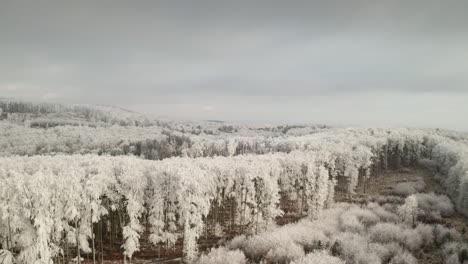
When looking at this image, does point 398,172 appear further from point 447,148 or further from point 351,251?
point 351,251

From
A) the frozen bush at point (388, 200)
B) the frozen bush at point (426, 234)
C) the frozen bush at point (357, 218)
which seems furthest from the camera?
the frozen bush at point (388, 200)

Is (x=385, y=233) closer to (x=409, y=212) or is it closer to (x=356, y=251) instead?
(x=356, y=251)

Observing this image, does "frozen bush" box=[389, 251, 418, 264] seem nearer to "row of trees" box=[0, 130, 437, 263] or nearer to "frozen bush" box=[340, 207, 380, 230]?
"frozen bush" box=[340, 207, 380, 230]

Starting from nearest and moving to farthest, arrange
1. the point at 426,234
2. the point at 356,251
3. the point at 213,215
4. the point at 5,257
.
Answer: the point at 5,257 → the point at 356,251 → the point at 426,234 → the point at 213,215

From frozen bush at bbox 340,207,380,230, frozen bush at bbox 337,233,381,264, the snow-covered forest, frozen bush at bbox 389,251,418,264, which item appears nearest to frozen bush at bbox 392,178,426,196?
the snow-covered forest

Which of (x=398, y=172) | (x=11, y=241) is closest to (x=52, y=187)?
(x=11, y=241)

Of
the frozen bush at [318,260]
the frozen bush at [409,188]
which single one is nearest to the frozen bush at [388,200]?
the frozen bush at [409,188]

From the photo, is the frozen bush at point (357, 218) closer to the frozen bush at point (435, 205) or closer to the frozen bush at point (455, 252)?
the frozen bush at point (435, 205)

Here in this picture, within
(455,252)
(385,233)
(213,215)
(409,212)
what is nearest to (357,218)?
(409,212)
